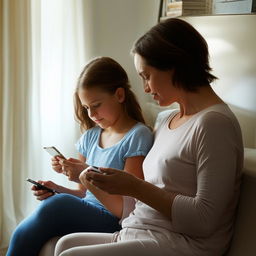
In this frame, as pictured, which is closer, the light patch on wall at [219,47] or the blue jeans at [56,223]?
the blue jeans at [56,223]

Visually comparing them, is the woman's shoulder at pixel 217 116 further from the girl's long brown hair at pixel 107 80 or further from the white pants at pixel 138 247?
the girl's long brown hair at pixel 107 80

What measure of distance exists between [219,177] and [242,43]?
2.98 feet

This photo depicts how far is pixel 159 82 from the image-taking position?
138 centimetres

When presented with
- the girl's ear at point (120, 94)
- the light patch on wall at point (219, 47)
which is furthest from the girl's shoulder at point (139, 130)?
the light patch on wall at point (219, 47)

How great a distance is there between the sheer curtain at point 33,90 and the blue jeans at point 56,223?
0.77 m

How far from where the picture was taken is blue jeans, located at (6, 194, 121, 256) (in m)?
1.55

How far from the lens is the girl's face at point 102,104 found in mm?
1688

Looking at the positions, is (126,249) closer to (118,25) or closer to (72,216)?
(72,216)

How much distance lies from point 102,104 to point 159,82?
380mm

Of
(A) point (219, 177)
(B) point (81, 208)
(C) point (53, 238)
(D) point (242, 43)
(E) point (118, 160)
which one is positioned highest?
(D) point (242, 43)

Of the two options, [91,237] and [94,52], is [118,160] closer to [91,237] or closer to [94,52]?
[91,237]

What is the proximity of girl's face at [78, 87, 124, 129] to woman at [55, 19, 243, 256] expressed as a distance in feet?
1.01

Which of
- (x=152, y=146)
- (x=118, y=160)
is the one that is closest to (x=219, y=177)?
(x=152, y=146)

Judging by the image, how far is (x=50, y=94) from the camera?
2387 millimetres
